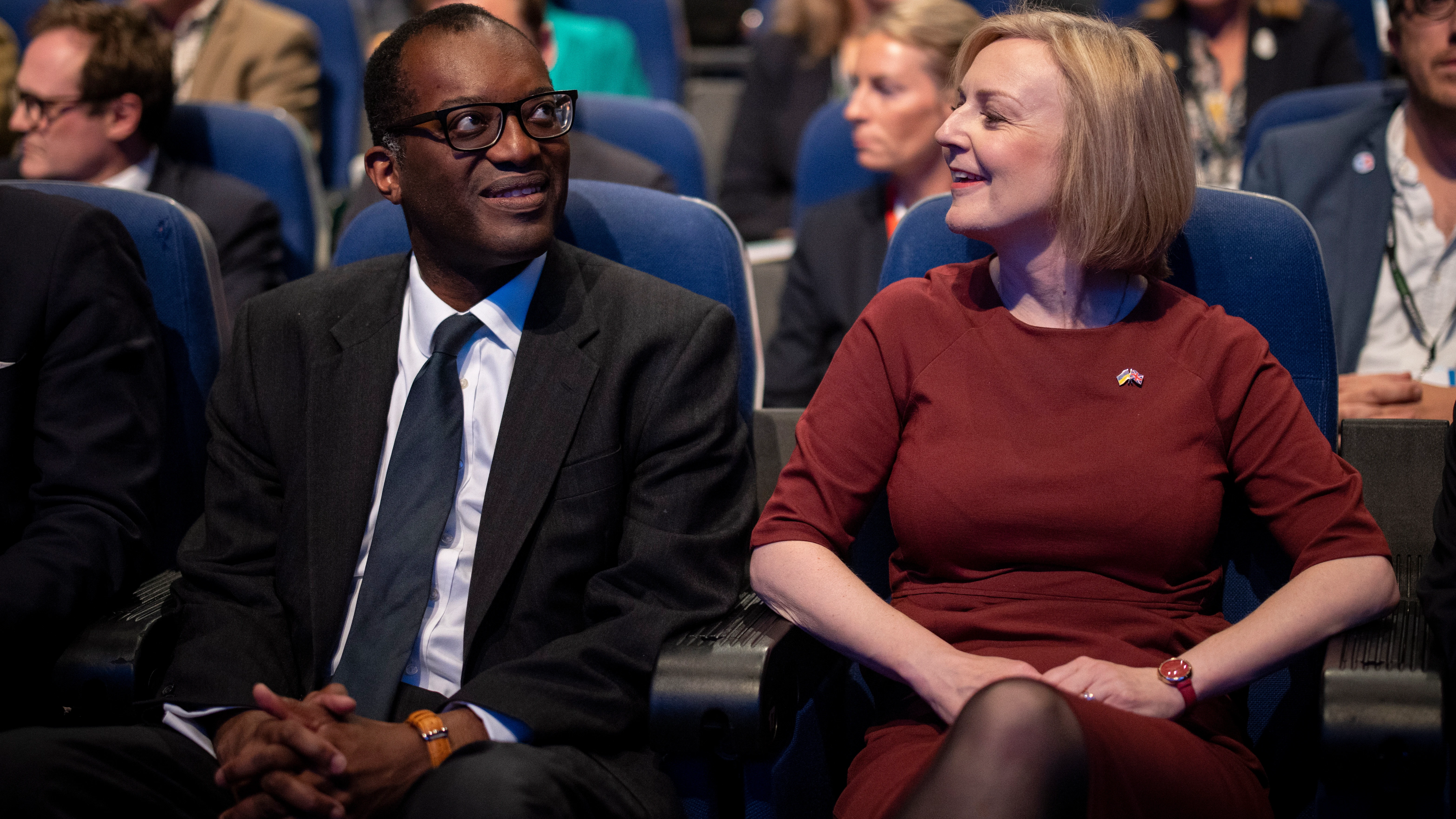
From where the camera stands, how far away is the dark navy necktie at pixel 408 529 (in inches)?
62.7

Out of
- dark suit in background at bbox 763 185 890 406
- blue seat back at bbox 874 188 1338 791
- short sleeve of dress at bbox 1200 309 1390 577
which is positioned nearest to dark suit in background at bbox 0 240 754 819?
blue seat back at bbox 874 188 1338 791

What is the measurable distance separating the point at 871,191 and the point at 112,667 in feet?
5.74

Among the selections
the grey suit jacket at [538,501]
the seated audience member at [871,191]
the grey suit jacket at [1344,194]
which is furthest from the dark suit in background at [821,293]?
the grey suit jacket at [538,501]

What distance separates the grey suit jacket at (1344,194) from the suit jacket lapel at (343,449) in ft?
5.29

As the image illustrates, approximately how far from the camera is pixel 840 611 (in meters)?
1.53

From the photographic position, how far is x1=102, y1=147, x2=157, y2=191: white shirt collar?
284 cm

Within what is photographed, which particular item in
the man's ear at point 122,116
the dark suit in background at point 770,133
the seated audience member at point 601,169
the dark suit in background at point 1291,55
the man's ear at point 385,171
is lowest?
the dark suit in background at point 770,133

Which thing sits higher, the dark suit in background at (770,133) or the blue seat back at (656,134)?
the blue seat back at (656,134)

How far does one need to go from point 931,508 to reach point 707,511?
29 centimetres

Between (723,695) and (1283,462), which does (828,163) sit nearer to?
(1283,462)

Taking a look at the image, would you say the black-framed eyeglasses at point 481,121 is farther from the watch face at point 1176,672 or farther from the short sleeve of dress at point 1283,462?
the watch face at point 1176,672

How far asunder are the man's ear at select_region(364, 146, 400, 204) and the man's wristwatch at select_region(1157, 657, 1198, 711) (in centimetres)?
118

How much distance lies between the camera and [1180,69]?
11.1ft

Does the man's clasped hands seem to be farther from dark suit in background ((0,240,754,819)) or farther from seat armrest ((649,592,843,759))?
seat armrest ((649,592,843,759))
